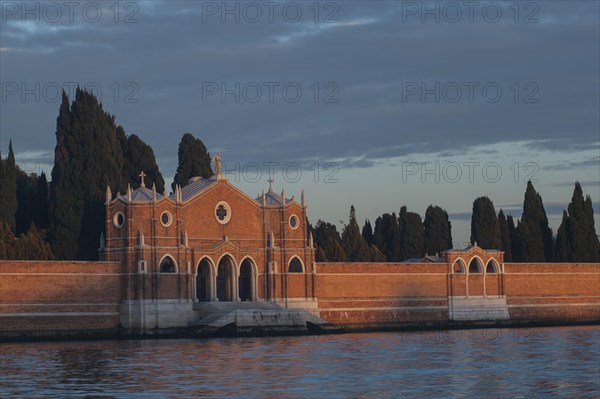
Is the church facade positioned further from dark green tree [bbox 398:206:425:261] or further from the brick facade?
dark green tree [bbox 398:206:425:261]

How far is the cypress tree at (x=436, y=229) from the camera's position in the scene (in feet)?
253

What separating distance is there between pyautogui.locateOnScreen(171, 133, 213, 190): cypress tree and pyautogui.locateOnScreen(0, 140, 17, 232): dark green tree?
9.04 m

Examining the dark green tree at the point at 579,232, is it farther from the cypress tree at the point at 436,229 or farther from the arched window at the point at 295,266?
the arched window at the point at 295,266

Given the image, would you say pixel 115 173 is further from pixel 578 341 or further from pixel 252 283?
pixel 578 341

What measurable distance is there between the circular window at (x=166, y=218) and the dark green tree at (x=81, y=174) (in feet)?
15.1

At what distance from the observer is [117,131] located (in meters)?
70.6

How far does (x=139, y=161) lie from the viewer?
68.4m

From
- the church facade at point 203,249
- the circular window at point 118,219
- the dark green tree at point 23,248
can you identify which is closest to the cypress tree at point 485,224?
the church facade at point 203,249

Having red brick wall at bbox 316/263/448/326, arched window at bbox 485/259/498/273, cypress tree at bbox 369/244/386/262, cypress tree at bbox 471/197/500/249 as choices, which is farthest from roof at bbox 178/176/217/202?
cypress tree at bbox 471/197/500/249

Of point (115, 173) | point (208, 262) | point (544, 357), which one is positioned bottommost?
point (544, 357)

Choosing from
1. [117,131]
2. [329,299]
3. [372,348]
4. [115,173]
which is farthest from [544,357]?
[117,131]

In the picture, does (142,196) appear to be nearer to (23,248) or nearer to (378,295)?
(23,248)

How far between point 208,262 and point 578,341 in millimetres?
17209

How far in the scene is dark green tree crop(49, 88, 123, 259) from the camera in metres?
60.3
